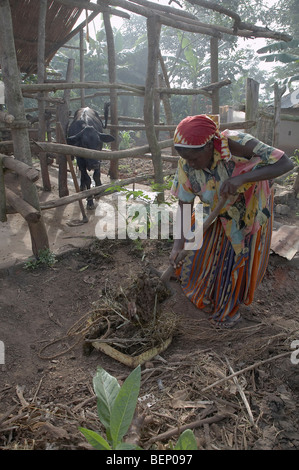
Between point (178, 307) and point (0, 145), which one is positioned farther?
point (0, 145)

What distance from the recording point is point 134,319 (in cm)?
255

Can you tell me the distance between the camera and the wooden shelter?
3.22m

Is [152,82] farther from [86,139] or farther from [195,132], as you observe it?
[195,132]

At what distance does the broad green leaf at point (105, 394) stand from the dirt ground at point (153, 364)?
0.58ft

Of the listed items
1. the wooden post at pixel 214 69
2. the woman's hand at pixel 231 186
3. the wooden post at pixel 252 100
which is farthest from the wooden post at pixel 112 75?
the woman's hand at pixel 231 186

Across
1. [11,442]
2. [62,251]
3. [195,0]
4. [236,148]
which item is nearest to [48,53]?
[195,0]

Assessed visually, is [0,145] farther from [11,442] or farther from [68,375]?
[11,442]

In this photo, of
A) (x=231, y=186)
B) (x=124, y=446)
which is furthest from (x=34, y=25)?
(x=124, y=446)

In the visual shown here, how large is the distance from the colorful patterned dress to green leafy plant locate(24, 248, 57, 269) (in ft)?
4.46

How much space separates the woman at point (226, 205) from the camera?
7.58ft

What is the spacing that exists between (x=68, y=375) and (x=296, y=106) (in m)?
12.8

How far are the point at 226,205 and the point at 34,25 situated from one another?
5.13 metres
